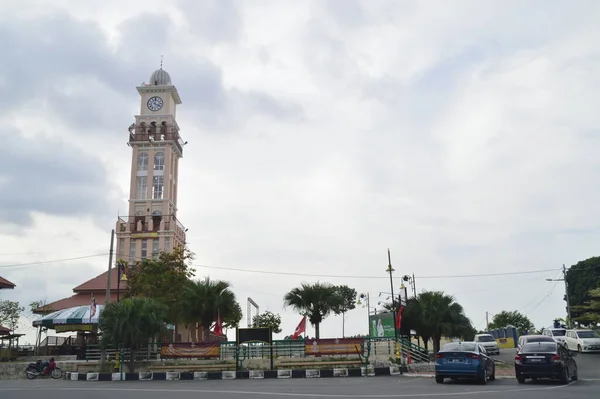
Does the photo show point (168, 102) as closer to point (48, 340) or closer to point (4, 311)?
point (4, 311)

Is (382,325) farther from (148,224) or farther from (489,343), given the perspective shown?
(148,224)

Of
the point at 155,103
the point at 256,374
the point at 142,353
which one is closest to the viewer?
the point at 256,374

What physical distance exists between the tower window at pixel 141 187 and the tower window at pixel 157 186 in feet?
3.39

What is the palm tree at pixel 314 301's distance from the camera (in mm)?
40750

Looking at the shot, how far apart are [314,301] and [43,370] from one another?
18.4 m

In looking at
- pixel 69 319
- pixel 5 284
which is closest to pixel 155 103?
pixel 5 284

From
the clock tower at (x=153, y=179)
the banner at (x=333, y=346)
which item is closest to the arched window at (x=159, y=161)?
the clock tower at (x=153, y=179)

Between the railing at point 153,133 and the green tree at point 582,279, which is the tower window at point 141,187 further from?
the green tree at point 582,279

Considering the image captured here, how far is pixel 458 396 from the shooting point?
48.5ft

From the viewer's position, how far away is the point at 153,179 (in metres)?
71.0

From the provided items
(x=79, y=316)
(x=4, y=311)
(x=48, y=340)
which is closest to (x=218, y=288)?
(x=79, y=316)

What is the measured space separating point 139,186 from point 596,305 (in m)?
52.4

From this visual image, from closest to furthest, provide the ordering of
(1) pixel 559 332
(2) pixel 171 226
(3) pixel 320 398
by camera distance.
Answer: (3) pixel 320 398, (1) pixel 559 332, (2) pixel 171 226

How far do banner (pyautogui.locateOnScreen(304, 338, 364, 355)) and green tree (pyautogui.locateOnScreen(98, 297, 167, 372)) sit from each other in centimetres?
776
